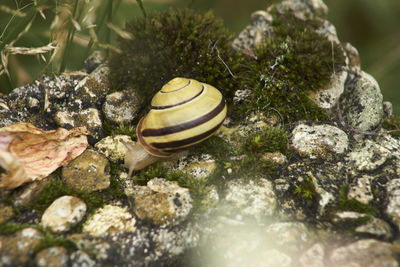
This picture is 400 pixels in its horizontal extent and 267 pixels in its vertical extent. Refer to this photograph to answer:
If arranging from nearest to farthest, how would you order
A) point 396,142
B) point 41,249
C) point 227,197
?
point 41,249 → point 227,197 → point 396,142

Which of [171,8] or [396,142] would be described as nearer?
[396,142]

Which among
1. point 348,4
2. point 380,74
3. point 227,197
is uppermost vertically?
point 348,4

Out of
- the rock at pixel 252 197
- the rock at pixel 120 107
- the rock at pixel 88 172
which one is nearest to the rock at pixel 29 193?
the rock at pixel 88 172

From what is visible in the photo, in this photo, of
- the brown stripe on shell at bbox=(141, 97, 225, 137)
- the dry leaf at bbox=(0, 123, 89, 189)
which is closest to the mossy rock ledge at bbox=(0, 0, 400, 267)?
the dry leaf at bbox=(0, 123, 89, 189)

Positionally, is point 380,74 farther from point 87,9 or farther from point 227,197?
point 87,9

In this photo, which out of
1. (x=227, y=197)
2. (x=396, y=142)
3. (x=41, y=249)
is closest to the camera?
(x=41, y=249)

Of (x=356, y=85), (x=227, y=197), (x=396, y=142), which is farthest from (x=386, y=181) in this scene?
(x=227, y=197)

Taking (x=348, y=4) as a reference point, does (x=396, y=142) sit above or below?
below

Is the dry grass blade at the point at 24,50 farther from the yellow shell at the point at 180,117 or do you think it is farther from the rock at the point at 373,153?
the rock at the point at 373,153
